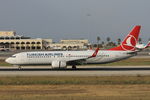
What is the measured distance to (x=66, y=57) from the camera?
1770 inches

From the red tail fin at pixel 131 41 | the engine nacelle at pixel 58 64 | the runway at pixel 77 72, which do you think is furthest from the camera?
the red tail fin at pixel 131 41

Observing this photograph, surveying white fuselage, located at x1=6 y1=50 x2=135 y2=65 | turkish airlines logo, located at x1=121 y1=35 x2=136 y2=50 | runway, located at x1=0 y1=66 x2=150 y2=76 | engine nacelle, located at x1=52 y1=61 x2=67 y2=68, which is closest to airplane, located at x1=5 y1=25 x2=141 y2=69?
white fuselage, located at x1=6 y1=50 x2=135 y2=65

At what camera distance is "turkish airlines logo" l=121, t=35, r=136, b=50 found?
1841 inches

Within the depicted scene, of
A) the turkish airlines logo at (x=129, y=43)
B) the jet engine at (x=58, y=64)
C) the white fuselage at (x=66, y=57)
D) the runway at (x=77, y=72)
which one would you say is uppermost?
the turkish airlines logo at (x=129, y=43)

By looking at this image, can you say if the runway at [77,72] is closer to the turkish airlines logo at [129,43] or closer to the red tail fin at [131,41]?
the red tail fin at [131,41]

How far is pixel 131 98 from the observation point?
67.3 feet

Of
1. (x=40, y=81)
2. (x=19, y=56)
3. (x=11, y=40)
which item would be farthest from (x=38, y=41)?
(x=40, y=81)

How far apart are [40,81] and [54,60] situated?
14883mm

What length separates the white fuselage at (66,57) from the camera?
44969 mm

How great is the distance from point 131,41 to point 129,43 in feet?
1.63

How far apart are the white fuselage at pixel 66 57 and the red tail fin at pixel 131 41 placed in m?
1.09

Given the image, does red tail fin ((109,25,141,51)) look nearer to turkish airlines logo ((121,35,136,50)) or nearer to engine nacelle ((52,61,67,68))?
turkish airlines logo ((121,35,136,50))

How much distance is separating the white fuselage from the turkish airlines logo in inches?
45.4

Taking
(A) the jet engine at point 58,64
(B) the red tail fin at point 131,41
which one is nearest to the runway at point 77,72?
(A) the jet engine at point 58,64
